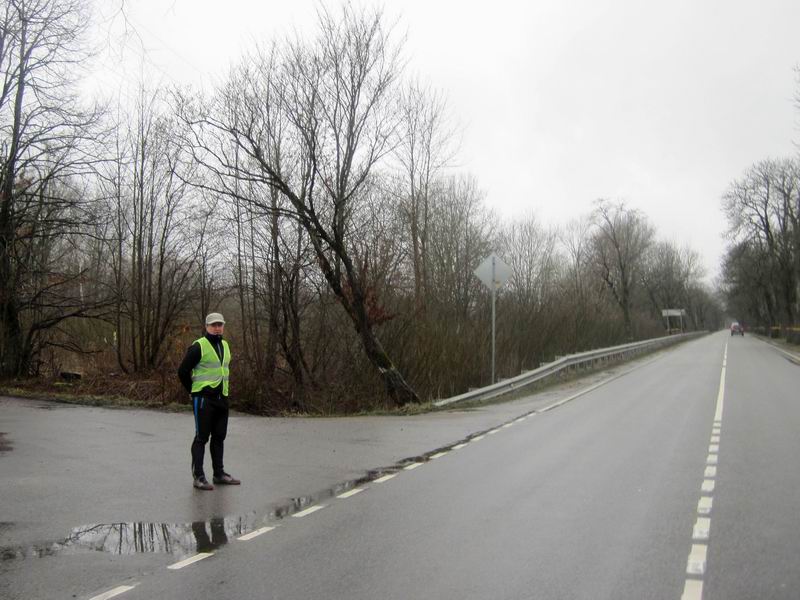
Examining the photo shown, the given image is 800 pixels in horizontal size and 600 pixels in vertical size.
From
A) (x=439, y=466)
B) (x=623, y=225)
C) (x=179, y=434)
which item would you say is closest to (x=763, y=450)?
(x=439, y=466)

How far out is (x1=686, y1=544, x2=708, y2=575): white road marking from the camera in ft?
16.7

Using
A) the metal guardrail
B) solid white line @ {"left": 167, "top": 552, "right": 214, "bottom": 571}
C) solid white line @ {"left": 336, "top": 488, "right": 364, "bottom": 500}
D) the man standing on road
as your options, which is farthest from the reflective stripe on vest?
the metal guardrail

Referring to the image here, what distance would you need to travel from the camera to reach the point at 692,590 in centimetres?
472

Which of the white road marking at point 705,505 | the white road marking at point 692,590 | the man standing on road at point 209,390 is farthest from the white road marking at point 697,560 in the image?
the man standing on road at point 209,390

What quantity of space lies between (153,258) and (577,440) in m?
19.3

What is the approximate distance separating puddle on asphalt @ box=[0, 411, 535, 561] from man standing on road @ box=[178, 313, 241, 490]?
1.33 meters

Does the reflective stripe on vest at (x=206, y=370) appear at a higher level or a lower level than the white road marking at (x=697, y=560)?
higher

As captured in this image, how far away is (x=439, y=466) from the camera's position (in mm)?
9219

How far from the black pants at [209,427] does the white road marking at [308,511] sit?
1563 mm

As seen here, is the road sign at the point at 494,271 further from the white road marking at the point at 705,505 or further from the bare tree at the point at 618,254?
the bare tree at the point at 618,254

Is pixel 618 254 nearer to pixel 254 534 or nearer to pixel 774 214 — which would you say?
pixel 774 214

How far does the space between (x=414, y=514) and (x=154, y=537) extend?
233cm

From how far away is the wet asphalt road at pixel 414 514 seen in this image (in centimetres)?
489

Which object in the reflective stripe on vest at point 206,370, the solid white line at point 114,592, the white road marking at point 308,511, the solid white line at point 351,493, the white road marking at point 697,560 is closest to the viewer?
the solid white line at point 114,592
